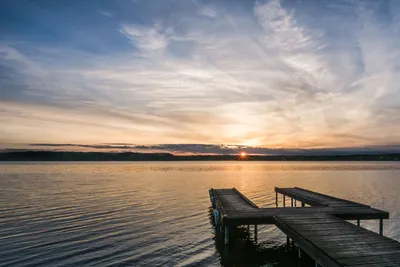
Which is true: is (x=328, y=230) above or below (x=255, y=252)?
above

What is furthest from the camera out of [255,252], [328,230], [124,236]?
[124,236]

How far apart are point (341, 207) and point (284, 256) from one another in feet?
18.3

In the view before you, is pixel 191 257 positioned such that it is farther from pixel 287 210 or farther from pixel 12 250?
pixel 12 250

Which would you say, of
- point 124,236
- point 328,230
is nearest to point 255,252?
point 328,230

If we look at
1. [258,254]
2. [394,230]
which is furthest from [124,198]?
[394,230]

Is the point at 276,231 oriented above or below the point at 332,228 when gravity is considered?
below

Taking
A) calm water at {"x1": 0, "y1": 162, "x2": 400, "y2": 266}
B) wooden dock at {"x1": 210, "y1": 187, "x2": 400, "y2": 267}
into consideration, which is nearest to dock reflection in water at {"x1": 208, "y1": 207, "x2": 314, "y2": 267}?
calm water at {"x1": 0, "y1": 162, "x2": 400, "y2": 266}

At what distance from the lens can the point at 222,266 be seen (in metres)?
13.9

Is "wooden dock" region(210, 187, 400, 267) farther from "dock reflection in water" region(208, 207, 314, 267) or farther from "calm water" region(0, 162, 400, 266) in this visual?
"calm water" region(0, 162, 400, 266)

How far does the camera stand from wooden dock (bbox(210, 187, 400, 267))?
9318 mm

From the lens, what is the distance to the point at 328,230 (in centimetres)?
1265

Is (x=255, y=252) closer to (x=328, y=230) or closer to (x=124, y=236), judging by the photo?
(x=328, y=230)

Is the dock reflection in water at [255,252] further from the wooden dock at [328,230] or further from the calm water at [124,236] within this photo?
the wooden dock at [328,230]

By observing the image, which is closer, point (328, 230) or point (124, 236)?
point (328, 230)
